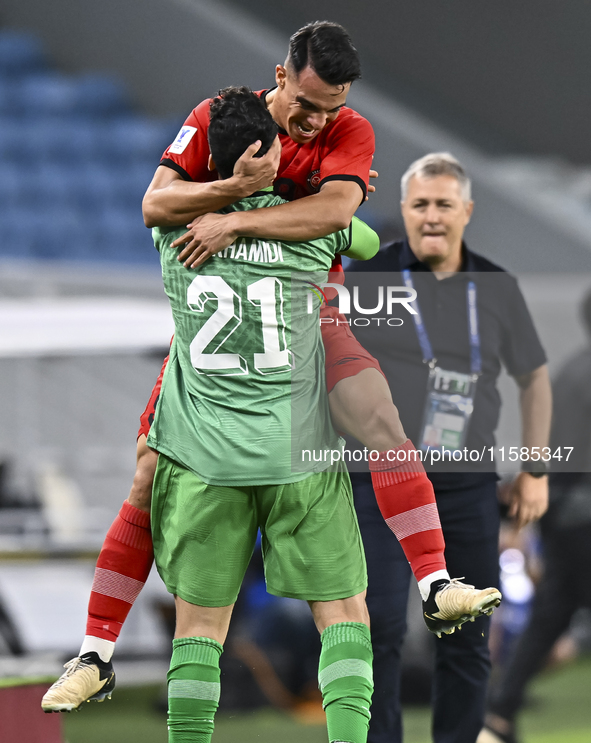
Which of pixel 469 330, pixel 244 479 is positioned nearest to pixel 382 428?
pixel 244 479

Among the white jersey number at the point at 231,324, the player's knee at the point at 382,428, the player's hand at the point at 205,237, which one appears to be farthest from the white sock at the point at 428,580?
the player's hand at the point at 205,237

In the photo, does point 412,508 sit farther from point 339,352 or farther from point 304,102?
point 304,102

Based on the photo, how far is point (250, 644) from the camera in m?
5.52

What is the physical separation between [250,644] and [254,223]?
3.53 m

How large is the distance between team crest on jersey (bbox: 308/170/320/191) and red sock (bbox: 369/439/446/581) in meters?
0.65

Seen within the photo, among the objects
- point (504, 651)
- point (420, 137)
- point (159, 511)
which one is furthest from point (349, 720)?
point (420, 137)

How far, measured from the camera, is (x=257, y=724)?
5453 mm

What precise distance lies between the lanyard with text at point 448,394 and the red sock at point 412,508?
23.1 inches

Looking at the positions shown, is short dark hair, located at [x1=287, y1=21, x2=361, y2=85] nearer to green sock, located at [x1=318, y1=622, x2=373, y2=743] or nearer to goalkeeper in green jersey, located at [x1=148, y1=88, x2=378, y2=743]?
goalkeeper in green jersey, located at [x1=148, y1=88, x2=378, y2=743]

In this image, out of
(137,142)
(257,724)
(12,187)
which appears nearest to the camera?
(257,724)

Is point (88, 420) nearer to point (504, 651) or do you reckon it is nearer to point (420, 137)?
point (504, 651)

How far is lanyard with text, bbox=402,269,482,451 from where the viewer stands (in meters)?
3.17

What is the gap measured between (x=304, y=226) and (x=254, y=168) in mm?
177

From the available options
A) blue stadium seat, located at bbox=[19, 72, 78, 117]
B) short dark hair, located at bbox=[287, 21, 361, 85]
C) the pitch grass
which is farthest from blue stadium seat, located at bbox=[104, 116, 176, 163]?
short dark hair, located at bbox=[287, 21, 361, 85]
